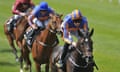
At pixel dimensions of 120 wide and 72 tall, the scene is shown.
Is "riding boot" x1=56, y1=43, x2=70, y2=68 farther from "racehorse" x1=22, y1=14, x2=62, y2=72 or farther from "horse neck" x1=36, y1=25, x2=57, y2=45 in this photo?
"horse neck" x1=36, y1=25, x2=57, y2=45

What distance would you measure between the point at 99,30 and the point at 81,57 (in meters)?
17.6

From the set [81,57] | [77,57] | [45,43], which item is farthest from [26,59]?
[81,57]

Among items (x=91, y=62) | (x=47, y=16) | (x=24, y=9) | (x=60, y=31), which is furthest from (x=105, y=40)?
(x=91, y=62)

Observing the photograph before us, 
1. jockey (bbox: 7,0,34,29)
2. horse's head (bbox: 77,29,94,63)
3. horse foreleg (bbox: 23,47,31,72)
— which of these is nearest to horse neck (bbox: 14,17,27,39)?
jockey (bbox: 7,0,34,29)

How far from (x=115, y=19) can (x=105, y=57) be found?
12221 millimetres

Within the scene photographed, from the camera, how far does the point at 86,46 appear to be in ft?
34.1

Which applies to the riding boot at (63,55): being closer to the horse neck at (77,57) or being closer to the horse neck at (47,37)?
the horse neck at (77,57)

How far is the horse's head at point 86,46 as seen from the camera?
1029 cm

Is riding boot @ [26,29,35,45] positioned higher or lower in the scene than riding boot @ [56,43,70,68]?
lower

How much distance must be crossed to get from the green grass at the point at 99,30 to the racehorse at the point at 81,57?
621 cm

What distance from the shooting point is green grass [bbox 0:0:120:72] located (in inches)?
755

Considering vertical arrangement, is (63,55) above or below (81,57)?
below

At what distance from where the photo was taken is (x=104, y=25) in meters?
30.4

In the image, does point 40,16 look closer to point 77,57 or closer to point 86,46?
point 77,57
